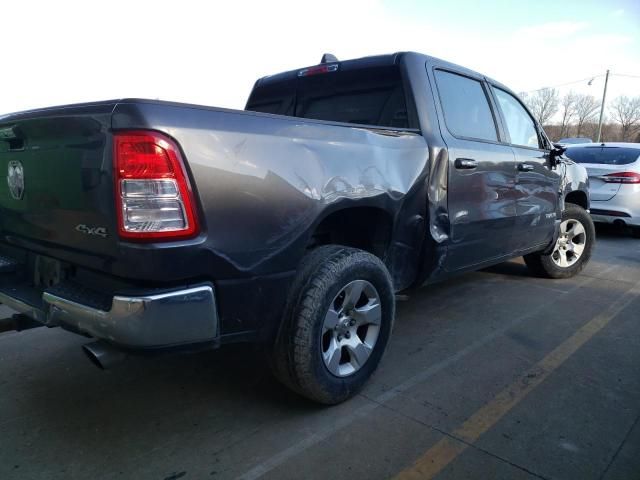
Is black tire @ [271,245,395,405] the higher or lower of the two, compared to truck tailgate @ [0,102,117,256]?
lower

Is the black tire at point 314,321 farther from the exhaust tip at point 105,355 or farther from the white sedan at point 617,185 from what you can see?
the white sedan at point 617,185

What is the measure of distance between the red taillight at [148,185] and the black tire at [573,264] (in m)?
4.40

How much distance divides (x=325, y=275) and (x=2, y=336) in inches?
111

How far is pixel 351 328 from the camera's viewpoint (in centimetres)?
271

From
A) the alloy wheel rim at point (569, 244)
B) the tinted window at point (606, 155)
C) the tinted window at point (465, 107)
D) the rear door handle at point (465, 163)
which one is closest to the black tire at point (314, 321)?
the rear door handle at point (465, 163)

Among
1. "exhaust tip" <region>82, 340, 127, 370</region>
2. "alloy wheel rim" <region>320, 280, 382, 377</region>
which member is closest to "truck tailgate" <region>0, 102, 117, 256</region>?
"exhaust tip" <region>82, 340, 127, 370</region>

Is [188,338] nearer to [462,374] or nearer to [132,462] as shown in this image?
[132,462]

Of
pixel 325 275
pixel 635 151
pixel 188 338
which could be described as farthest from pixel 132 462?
pixel 635 151

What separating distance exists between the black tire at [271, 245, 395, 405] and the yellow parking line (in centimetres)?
57

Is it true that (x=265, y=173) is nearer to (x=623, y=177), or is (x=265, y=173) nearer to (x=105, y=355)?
(x=105, y=355)

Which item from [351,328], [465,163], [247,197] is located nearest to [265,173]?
[247,197]

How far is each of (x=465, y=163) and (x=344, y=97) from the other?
3.35ft

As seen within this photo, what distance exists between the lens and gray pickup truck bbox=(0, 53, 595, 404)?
190cm

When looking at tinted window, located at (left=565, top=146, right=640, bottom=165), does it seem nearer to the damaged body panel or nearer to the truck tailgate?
the damaged body panel
